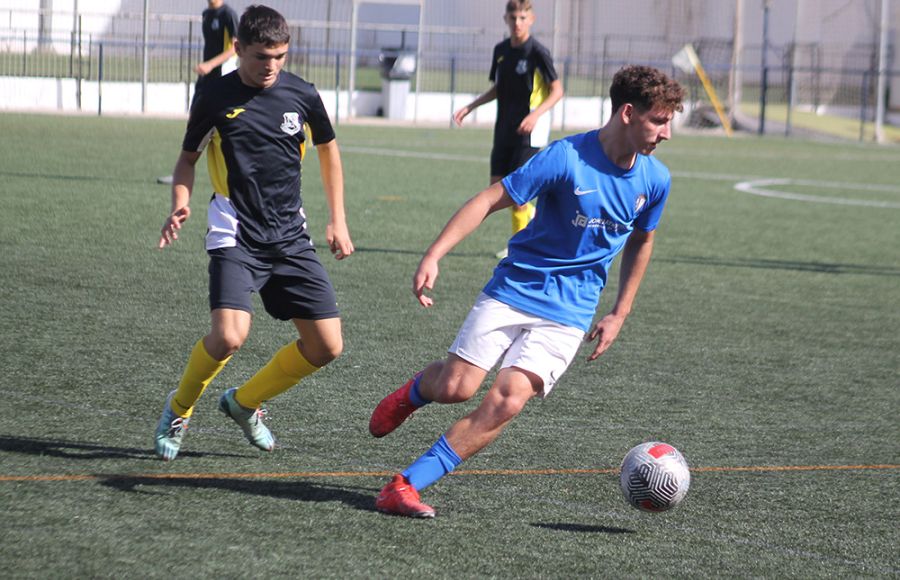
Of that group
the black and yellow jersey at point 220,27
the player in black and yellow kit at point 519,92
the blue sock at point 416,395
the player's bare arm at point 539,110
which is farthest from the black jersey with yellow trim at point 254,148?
the black and yellow jersey at point 220,27

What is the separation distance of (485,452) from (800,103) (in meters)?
34.9

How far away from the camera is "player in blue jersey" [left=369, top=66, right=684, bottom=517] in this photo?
4.52 meters

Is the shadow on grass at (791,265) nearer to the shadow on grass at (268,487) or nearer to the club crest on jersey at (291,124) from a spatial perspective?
the club crest on jersey at (291,124)

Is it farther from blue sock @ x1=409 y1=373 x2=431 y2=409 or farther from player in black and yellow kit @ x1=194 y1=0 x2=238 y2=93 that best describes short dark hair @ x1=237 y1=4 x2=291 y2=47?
player in black and yellow kit @ x1=194 y1=0 x2=238 y2=93

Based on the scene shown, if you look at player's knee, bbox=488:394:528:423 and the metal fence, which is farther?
the metal fence

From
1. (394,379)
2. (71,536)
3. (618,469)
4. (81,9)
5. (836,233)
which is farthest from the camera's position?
(81,9)

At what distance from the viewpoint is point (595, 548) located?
431 cm

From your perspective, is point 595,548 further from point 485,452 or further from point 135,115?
point 135,115

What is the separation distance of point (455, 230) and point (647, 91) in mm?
799

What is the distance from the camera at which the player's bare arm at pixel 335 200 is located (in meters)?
5.33

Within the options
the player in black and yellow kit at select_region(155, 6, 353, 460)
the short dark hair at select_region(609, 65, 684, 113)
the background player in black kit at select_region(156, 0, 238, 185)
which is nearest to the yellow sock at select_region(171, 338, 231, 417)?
the player in black and yellow kit at select_region(155, 6, 353, 460)

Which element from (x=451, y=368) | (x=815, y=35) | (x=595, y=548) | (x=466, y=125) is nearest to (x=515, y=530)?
(x=595, y=548)

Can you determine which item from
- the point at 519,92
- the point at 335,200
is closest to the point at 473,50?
the point at 519,92

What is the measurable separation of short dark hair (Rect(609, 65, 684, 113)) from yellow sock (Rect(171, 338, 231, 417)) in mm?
1775
